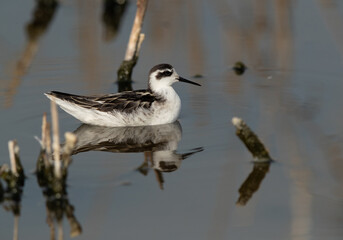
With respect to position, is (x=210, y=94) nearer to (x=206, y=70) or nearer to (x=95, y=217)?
(x=206, y=70)

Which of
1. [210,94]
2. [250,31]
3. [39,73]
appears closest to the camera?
[210,94]

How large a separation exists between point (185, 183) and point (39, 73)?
493 cm

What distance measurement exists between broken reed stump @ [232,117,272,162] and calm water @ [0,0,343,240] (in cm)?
14

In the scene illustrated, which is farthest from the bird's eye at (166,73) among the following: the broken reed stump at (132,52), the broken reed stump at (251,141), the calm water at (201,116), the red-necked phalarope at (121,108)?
the broken reed stump at (251,141)

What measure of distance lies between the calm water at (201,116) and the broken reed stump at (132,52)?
9.0 inches

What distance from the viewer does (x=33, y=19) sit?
14.9 metres

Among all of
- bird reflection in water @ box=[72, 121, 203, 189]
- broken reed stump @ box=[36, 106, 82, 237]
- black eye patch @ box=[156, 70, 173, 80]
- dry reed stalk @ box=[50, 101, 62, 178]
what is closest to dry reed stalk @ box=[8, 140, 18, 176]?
broken reed stump @ box=[36, 106, 82, 237]

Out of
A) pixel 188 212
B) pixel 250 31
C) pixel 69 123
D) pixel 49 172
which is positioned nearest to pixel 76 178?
pixel 49 172

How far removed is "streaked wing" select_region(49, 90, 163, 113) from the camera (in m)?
10.3

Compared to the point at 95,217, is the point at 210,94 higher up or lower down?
higher up

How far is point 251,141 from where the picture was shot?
830 centimetres

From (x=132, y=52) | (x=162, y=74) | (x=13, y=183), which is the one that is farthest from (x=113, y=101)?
(x=13, y=183)

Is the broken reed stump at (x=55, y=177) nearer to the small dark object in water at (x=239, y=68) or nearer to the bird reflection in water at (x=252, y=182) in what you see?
the bird reflection in water at (x=252, y=182)

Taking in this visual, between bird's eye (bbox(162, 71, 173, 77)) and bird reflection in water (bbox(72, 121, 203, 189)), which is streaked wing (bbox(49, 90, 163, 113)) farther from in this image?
bird's eye (bbox(162, 71, 173, 77))
